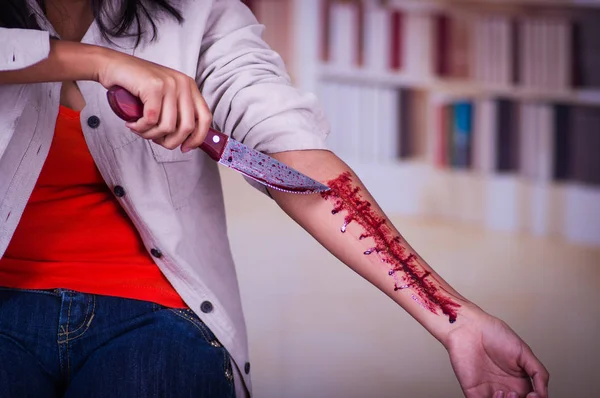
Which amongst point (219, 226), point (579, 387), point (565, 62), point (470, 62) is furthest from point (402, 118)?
point (219, 226)

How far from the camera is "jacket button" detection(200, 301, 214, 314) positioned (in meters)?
1.03

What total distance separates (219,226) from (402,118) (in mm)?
3246

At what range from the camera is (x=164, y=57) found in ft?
3.45

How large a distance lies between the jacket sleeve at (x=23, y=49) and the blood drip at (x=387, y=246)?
0.37 metres

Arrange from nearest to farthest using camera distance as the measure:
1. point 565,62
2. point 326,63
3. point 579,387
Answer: point 579,387 → point 565,62 → point 326,63

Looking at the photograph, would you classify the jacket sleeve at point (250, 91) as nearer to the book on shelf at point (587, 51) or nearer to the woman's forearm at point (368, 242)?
the woman's forearm at point (368, 242)

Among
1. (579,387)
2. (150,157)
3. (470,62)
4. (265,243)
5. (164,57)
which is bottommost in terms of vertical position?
(579,387)

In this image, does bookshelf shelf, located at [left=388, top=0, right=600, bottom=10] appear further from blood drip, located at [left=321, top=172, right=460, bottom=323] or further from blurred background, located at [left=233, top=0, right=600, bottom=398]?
blood drip, located at [left=321, top=172, right=460, bottom=323]

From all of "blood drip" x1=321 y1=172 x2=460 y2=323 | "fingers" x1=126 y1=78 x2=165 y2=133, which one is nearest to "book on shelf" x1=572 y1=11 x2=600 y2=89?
"blood drip" x1=321 y1=172 x2=460 y2=323

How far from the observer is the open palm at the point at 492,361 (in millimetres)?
838

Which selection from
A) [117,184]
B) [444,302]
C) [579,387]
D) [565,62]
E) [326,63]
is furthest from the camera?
[326,63]

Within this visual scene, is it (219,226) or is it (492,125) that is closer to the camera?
(219,226)

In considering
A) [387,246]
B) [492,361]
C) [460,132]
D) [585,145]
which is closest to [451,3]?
[460,132]

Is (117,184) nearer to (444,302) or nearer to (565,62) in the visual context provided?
(444,302)
